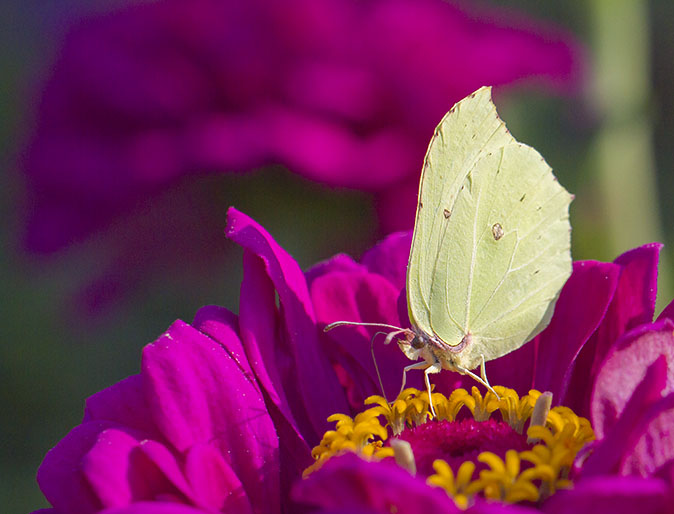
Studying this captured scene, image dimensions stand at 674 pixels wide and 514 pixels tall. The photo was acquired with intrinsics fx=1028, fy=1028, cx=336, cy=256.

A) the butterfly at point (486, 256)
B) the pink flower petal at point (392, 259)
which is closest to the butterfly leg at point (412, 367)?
the butterfly at point (486, 256)

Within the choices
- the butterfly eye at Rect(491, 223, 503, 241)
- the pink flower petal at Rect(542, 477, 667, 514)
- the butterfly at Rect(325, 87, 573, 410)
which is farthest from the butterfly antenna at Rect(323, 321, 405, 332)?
the pink flower petal at Rect(542, 477, 667, 514)

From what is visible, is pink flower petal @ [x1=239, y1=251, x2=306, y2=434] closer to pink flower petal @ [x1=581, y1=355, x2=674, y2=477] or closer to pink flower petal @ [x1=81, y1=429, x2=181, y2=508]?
pink flower petal @ [x1=81, y1=429, x2=181, y2=508]

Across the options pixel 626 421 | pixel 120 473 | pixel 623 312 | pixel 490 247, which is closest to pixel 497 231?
pixel 490 247

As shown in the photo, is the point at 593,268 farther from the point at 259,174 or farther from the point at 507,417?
the point at 259,174

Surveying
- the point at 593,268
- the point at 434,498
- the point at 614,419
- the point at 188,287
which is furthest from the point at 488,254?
the point at 188,287

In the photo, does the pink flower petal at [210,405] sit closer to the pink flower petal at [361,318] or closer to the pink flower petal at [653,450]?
the pink flower petal at [361,318]

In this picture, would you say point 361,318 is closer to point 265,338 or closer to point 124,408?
point 265,338
